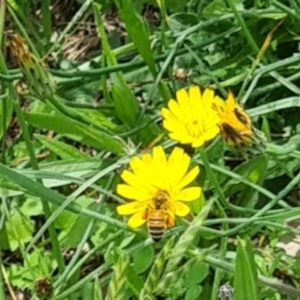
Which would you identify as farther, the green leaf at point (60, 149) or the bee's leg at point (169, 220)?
the green leaf at point (60, 149)

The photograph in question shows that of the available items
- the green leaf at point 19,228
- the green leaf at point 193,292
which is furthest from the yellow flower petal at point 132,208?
the green leaf at point 19,228

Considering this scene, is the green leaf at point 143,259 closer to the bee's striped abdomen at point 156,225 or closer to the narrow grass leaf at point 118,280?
the bee's striped abdomen at point 156,225

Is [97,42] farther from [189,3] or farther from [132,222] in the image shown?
[132,222]

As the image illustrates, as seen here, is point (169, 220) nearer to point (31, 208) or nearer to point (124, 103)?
point (124, 103)

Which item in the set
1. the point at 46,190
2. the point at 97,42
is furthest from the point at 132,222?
the point at 97,42

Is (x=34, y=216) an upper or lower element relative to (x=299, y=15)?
lower

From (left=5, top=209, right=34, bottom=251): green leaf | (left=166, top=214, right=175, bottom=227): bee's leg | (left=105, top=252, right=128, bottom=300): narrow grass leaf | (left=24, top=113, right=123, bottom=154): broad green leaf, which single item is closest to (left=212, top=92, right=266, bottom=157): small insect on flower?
(left=166, top=214, right=175, bottom=227): bee's leg
